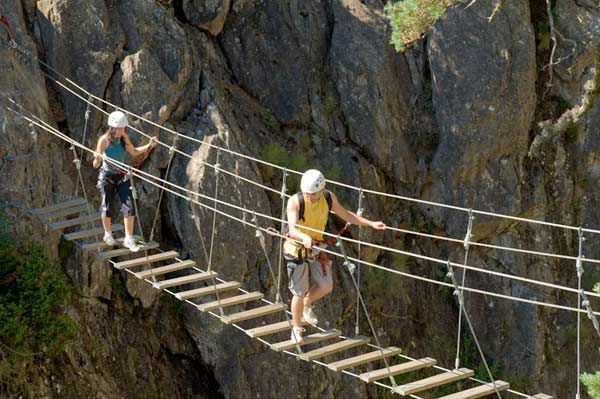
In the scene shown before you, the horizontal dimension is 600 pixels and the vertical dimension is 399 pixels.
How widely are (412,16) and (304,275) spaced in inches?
121

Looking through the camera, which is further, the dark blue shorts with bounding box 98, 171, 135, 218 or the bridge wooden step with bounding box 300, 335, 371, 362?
the dark blue shorts with bounding box 98, 171, 135, 218

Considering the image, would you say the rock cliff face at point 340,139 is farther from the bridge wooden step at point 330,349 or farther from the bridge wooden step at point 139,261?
the bridge wooden step at point 330,349

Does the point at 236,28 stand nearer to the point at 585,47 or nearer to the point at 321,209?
the point at 585,47

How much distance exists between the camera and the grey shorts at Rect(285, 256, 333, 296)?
7.38m

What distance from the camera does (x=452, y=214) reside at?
472 inches

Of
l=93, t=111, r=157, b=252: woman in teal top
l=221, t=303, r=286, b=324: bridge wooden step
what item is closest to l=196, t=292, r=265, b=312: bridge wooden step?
l=221, t=303, r=286, b=324: bridge wooden step

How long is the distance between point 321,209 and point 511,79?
206 inches

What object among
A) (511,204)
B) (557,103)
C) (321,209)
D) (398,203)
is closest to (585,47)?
(557,103)

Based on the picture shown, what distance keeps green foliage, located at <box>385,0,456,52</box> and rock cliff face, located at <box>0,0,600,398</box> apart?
1962 mm

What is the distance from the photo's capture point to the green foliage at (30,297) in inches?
350

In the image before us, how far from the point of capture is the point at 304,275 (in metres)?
7.39

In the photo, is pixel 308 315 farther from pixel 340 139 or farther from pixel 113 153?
pixel 340 139

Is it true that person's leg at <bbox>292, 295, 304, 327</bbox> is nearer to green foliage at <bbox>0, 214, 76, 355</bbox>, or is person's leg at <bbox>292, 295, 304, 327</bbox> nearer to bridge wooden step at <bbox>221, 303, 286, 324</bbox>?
bridge wooden step at <bbox>221, 303, 286, 324</bbox>

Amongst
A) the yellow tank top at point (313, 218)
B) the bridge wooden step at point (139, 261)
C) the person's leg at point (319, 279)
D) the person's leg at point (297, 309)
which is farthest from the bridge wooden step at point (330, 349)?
the bridge wooden step at point (139, 261)
